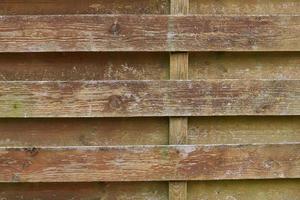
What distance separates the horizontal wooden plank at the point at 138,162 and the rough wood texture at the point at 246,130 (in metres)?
0.06

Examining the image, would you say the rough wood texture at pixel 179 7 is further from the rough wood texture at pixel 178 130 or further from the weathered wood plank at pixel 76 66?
the rough wood texture at pixel 178 130

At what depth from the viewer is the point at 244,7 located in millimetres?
1747

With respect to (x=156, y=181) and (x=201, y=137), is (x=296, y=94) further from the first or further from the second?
(x=156, y=181)

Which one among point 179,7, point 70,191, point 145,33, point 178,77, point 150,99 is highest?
point 179,7

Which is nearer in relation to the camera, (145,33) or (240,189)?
(145,33)

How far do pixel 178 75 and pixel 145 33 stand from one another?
232mm

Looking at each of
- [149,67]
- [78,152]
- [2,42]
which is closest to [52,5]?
[2,42]

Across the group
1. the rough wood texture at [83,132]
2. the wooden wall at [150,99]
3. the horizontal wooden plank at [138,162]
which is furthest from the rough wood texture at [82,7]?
the horizontal wooden plank at [138,162]

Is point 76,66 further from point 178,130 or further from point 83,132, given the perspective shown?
point 178,130

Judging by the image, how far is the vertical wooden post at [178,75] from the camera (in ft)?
5.53

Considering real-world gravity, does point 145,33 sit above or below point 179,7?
below

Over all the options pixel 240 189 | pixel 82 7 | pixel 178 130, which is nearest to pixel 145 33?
pixel 82 7

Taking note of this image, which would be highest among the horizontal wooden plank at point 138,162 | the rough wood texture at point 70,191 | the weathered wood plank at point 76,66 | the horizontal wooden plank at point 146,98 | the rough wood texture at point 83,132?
the weathered wood plank at point 76,66

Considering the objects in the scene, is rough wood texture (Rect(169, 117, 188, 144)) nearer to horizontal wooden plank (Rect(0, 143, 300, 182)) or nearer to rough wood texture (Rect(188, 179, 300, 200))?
horizontal wooden plank (Rect(0, 143, 300, 182))
